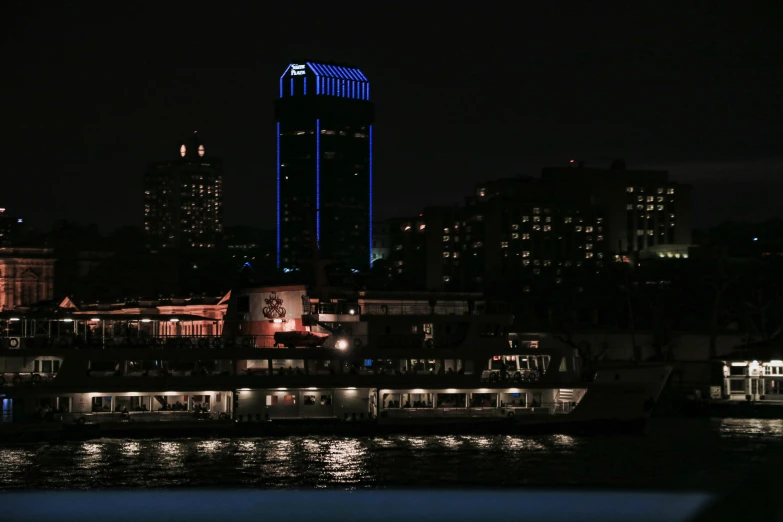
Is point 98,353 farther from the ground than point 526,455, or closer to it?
farther from the ground

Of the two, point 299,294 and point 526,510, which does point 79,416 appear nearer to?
point 299,294

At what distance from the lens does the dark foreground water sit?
31703 millimetres

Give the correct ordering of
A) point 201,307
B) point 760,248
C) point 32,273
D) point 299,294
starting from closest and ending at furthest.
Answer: point 299,294 → point 201,307 → point 32,273 → point 760,248

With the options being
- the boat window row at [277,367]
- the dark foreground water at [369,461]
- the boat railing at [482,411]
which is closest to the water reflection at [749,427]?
the dark foreground water at [369,461]

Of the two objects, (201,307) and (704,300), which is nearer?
(201,307)

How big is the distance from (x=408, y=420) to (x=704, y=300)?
5675 cm

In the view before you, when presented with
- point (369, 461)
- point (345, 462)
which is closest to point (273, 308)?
point (345, 462)

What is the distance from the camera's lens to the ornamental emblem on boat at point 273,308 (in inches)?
2084

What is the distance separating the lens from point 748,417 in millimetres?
56125

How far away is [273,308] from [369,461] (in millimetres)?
18111

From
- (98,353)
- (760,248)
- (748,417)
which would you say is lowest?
(748,417)

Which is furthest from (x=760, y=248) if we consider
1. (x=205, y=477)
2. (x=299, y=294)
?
(x=205, y=477)

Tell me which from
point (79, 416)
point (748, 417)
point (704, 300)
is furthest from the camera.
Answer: point (704, 300)

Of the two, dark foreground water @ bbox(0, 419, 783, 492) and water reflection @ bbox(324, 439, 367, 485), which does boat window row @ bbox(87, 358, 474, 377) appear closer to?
dark foreground water @ bbox(0, 419, 783, 492)
